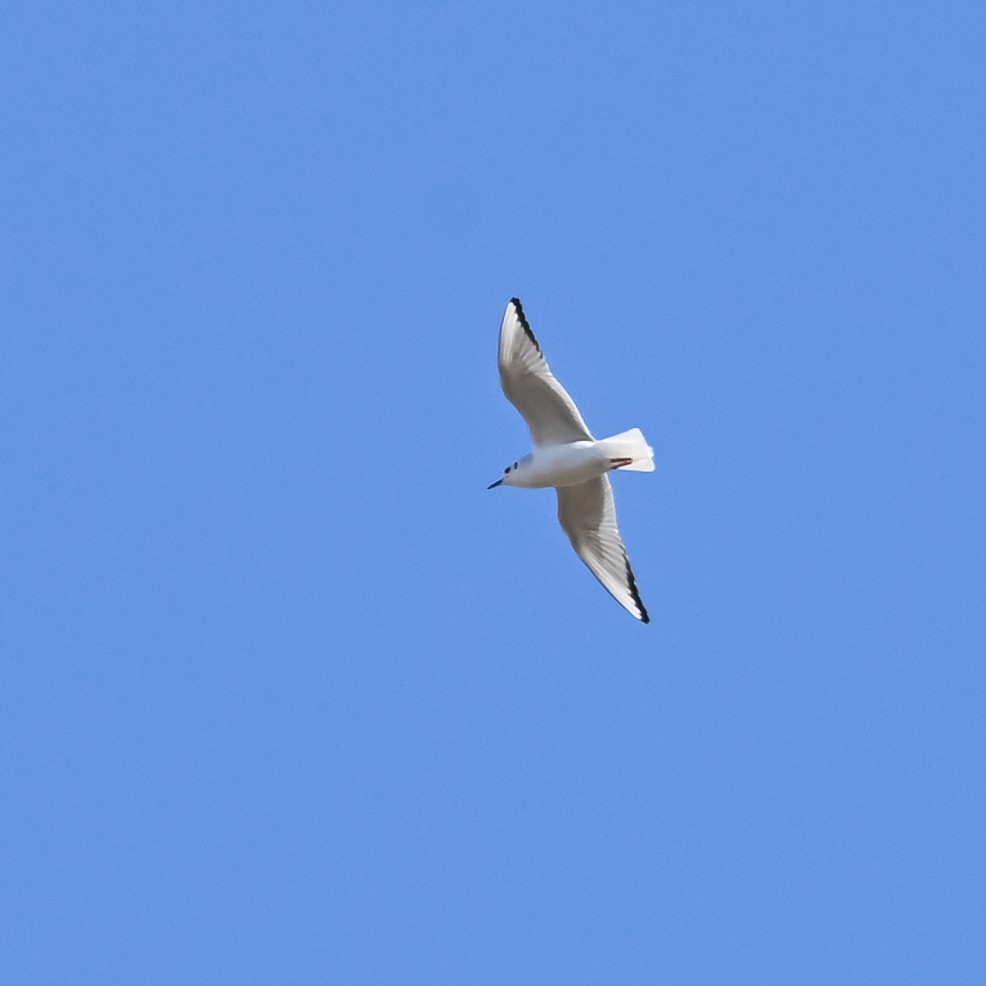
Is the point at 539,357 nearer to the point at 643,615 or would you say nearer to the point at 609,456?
the point at 609,456

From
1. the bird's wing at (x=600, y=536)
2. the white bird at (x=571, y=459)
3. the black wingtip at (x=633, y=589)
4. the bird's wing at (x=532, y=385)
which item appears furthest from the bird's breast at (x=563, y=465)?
the black wingtip at (x=633, y=589)

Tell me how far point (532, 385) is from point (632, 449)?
714 millimetres

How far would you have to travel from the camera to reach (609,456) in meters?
12.7

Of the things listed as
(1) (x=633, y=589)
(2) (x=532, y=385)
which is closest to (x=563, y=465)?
(2) (x=532, y=385)

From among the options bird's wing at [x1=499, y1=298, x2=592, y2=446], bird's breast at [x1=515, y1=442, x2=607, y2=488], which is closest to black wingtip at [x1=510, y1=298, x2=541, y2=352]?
bird's wing at [x1=499, y1=298, x2=592, y2=446]

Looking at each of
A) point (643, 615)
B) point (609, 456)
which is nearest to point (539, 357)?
point (609, 456)

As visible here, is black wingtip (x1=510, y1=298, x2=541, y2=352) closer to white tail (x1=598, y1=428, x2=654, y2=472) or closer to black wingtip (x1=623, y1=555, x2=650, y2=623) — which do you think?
white tail (x1=598, y1=428, x2=654, y2=472)

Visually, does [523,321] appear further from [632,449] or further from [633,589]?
[633,589]

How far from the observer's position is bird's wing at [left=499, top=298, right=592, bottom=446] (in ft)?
41.1

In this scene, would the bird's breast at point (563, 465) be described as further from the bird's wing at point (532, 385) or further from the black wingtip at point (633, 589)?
the black wingtip at point (633, 589)

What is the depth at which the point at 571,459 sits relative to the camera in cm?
1277

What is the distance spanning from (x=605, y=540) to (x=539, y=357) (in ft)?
4.89

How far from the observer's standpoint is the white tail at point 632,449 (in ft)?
41.7

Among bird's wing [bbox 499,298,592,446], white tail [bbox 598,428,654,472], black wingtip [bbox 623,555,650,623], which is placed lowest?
black wingtip [bbox 623,555,650,623]
